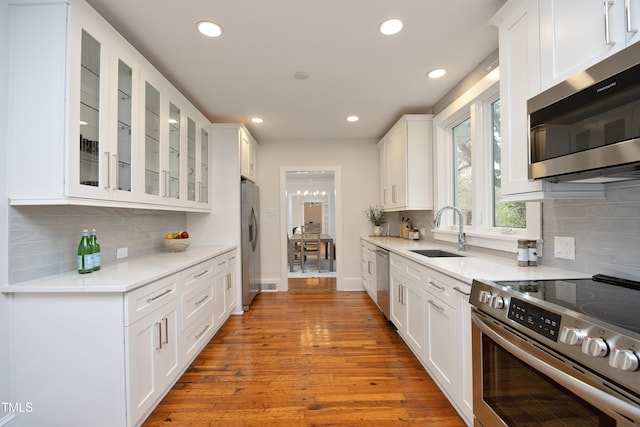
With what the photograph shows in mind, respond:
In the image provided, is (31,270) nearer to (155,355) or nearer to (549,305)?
(155,355)

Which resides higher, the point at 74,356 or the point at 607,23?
the point at 607,23

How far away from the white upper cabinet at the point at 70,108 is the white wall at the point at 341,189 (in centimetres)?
274

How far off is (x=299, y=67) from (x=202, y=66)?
2.67ft

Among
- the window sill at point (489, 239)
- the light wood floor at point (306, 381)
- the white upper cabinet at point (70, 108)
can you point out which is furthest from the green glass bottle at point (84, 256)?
the window sill at point (489, 239)

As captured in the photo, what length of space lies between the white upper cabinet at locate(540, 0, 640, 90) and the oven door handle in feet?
3.87

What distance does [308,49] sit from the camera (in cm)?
219

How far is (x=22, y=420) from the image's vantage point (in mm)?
1483

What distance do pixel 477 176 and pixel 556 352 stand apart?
74.1 inches

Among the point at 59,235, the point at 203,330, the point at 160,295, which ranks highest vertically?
the point at 59,235

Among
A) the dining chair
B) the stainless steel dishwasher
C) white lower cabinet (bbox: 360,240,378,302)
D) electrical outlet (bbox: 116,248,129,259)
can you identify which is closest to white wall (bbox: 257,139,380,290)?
white lower cabinet (bbox: 360,240,378,302)

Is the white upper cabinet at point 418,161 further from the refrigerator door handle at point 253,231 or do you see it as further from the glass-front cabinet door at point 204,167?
the glass-front cabinet door at point 204,167

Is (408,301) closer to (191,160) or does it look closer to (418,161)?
(418,161)

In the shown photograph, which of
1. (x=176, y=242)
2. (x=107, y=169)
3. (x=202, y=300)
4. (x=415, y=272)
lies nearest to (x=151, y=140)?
(x=107, y=169)

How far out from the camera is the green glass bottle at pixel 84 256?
5.68 feet
